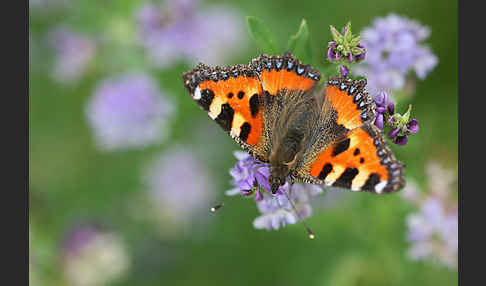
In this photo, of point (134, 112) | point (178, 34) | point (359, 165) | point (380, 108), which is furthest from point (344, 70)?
point (134, 112)

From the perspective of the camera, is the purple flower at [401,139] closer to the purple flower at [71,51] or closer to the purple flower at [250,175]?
the purple flower at [250,175]

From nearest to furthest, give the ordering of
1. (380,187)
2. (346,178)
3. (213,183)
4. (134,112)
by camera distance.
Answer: (380,187)
(346,178)
(134,112)
(213,183)

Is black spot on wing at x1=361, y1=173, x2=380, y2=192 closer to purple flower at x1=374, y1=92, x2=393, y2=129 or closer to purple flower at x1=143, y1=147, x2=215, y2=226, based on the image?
purple flower at x1=374, y1=92, x2=393, y2=129

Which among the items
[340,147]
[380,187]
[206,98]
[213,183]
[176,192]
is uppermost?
[213,183]

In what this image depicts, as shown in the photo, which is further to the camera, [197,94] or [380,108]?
[197,94]

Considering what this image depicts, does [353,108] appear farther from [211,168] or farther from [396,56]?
[211,168]

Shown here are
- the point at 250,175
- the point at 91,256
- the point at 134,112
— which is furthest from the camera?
the point at 134,112

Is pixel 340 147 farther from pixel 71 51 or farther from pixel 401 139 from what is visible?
pixel 71 51
